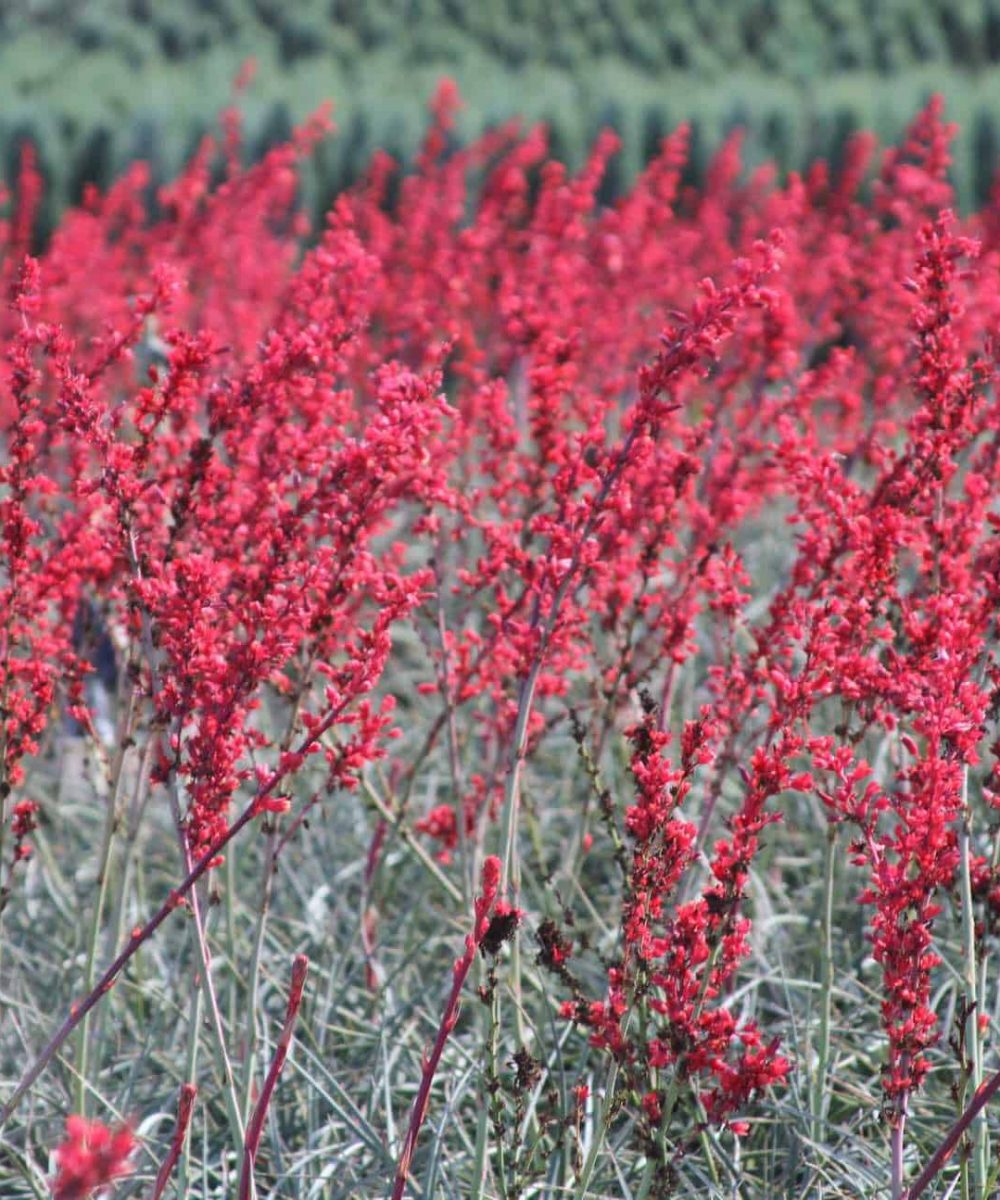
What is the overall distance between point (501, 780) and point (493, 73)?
1774 cm

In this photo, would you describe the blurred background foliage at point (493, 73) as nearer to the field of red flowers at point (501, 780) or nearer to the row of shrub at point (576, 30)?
the row of shrub at point (576, 30)

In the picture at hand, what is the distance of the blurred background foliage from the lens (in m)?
14.5

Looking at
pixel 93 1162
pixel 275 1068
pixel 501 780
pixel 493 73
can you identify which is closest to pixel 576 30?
pixel 493 73

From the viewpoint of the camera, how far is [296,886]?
4.47 meters

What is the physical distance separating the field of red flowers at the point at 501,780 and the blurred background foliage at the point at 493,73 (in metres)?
9.76

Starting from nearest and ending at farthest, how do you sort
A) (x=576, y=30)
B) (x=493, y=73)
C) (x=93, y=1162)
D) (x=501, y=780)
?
(x=93, y=1162) < (x=501, y=780) < (x=493, y=73) < (x=576, y=30)

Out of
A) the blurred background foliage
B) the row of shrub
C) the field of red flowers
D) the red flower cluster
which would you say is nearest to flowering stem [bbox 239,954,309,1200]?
the field of red flowers

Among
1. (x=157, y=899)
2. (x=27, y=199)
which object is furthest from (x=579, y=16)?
(x=157, y=899)

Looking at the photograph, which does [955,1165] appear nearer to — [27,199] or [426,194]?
[426,194]

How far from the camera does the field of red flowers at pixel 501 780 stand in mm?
2480

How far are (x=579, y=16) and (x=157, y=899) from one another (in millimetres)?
20345

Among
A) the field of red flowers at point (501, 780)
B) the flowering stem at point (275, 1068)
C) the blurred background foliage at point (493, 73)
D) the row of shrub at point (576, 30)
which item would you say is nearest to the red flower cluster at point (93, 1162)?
the field of red flowers at point (501, 780)

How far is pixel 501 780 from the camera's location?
4109 millimetres

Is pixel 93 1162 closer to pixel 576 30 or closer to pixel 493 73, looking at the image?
pixel 493 73
